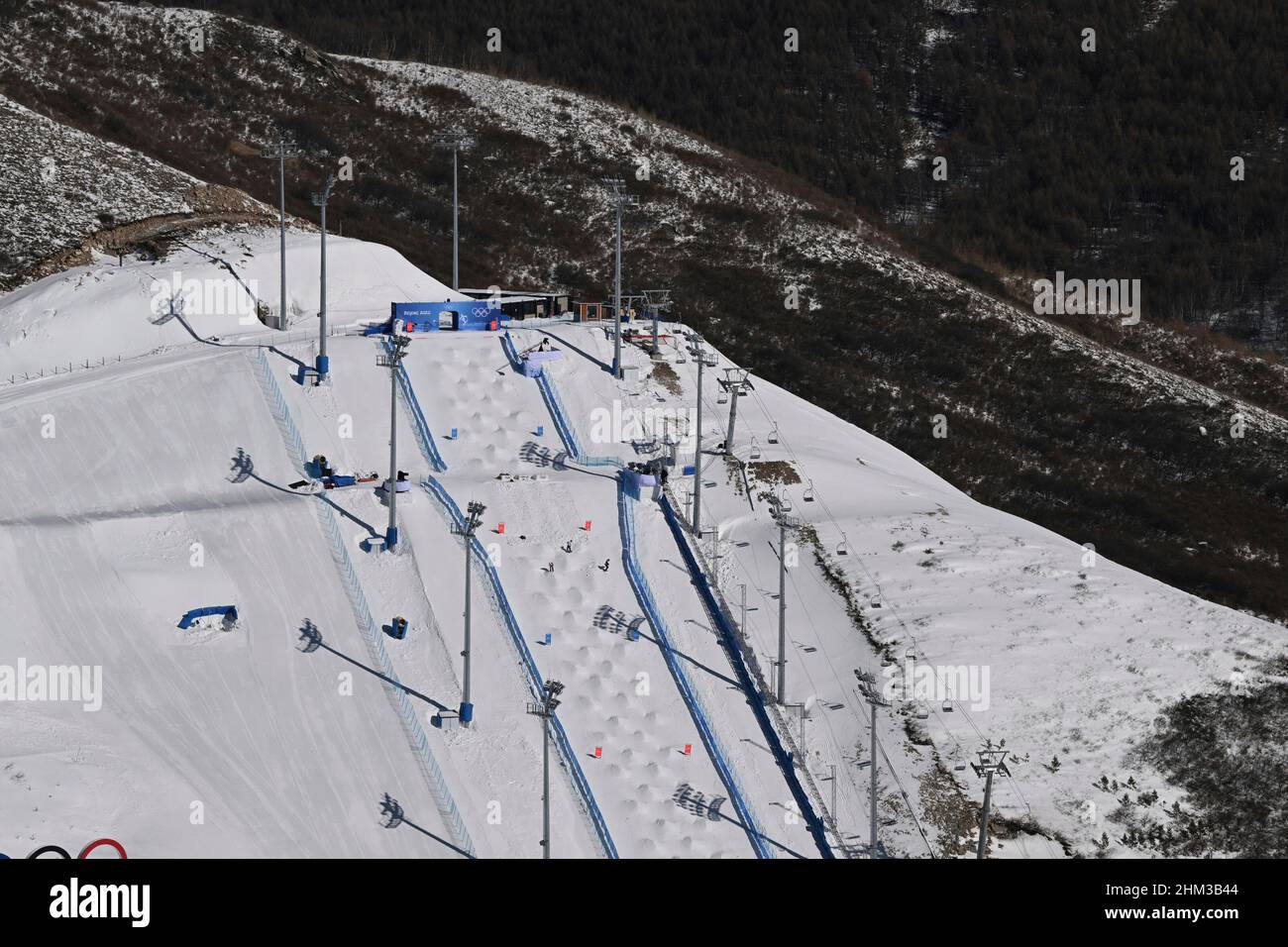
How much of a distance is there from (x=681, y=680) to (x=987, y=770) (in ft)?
35.8

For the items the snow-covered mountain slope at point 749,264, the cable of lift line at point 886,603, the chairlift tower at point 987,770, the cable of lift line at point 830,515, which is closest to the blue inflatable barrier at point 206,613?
the cable of lift line at point 886,603

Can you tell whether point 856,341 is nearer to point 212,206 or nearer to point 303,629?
Result: point 212,206

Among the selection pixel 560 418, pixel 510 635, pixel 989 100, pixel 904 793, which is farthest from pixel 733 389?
pixel 989 100

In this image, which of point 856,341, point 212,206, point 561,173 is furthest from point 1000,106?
point 212,206

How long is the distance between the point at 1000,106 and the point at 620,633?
116293mm

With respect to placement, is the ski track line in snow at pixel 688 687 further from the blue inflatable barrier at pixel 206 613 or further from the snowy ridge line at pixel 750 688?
the blue inflatable barrier at pixel 206 613

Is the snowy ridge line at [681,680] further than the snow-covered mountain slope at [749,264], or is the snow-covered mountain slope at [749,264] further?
the snow-covered mountain slope at [749,264]

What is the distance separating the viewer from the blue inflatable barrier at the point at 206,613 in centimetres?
5303

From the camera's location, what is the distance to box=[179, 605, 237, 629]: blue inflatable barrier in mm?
53031

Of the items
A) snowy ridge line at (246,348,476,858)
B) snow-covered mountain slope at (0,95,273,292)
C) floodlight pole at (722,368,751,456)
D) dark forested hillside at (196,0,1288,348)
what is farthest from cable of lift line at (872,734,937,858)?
dark forested hillside at (196,0,1288,348)

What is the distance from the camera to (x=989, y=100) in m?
160

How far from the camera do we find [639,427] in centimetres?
6831

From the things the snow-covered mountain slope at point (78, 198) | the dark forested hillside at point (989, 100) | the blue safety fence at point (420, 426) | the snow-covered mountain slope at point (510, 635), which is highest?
the dark forested hillside at point (989, 100)

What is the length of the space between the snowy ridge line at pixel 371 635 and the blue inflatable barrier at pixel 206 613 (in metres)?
3.83
